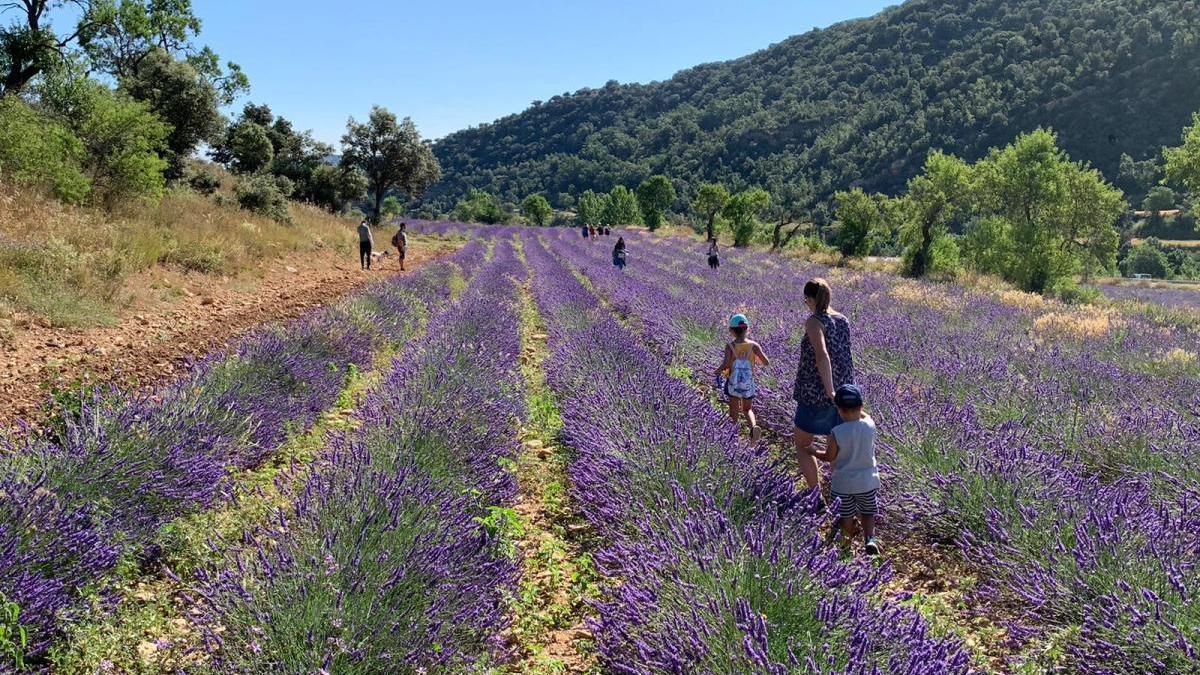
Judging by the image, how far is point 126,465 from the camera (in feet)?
9.09

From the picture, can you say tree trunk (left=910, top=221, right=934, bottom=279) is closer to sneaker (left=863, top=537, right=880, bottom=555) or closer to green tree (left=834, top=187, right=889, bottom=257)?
green tree (left=834, top=187, right=889, bottom=257)

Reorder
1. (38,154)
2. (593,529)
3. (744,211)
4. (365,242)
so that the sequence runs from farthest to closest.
Answer: (744,211), (365,242), (38,154), (593,529)

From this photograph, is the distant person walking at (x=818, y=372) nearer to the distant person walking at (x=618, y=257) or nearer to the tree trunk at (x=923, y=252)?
the distant person walking at (x=618, y=257)

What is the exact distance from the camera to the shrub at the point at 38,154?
382 inches

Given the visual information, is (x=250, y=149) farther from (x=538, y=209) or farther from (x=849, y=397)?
(x=538, y=209)

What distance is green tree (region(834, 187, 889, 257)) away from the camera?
96.4 ft

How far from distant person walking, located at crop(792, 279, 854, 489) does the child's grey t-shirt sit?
0.40 metres

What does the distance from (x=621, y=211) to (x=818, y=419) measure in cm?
6197

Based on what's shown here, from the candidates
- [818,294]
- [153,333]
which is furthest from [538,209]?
[818,294]

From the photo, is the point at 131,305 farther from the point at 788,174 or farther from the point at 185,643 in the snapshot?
the point at 788,174

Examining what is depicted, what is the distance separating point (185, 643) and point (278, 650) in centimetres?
79

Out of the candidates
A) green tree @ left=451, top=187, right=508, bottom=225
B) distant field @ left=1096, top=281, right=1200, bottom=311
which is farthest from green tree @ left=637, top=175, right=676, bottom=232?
distant field @ left=1096, top=281, right=1200, bottom=311

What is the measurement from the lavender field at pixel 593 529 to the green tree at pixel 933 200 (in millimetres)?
19780

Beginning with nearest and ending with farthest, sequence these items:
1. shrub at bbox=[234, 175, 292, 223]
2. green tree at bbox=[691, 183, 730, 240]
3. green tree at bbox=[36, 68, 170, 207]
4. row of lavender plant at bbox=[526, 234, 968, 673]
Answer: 1. row of lavender plant at bbox=[526, 234, 968, 673]
2. green tree at bbox=[36, 68, 170, 207]
3. shrub at bbox=[234, 175, 292, 223]
4. green tree at bbox=[691, 183, 730, 240]
